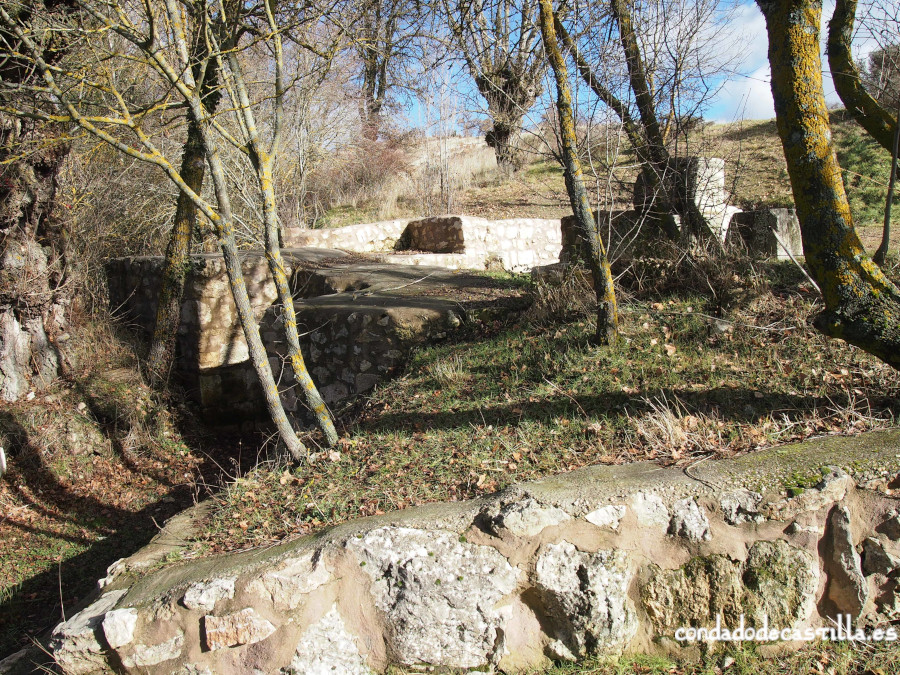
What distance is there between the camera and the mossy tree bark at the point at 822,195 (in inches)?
133

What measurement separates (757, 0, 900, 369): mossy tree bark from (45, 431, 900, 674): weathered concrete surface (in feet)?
2.37

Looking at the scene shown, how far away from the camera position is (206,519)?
3.99 metres

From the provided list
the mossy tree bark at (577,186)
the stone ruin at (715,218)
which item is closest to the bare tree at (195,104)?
the mossy tree bark at (577,186)

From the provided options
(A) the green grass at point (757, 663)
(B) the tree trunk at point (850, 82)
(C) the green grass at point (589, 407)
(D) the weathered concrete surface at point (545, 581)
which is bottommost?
(A) the green grass at point (757, 663)

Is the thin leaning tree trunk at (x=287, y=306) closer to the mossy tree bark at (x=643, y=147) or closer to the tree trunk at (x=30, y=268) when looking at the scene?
the mossy tree bark at (x=643, y=147)

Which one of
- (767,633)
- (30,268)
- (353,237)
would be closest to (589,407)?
(767,633)

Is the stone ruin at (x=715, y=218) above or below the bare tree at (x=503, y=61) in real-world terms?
below

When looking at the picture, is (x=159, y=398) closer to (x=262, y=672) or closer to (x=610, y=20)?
(x=262, y=672)

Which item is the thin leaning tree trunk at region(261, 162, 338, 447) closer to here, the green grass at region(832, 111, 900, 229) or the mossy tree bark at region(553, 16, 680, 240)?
the mossy tree bark at region(553, 16, 680, 240)

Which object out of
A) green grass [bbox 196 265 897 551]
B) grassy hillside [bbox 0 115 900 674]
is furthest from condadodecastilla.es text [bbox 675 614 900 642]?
green grass [bbox 196 265 897 551]

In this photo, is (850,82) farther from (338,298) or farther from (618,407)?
(338,298)

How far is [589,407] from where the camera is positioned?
4.22m

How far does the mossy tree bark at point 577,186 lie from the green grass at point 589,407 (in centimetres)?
25

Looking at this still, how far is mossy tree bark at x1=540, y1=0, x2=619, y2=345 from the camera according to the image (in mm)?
4594
